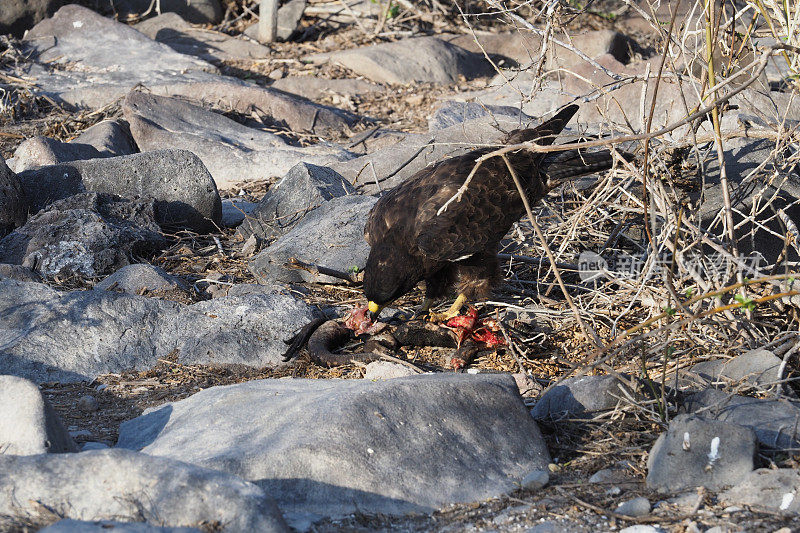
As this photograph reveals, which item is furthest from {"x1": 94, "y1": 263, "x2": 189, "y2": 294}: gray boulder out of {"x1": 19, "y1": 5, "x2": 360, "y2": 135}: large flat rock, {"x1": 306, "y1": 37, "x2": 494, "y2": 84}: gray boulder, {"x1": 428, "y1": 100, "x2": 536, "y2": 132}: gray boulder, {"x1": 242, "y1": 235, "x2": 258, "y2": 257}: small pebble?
{"x1": 306, "y1": 37, "x2": 494, "y2": 84}: gray boulder

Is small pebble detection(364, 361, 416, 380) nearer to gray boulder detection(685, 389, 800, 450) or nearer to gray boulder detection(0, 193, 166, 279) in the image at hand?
gray boulder detection(685, 389, 800, 450)

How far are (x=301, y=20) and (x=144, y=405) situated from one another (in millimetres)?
11848

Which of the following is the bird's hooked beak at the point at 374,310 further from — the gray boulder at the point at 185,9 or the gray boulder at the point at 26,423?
the gray boulder at the point at 185,9

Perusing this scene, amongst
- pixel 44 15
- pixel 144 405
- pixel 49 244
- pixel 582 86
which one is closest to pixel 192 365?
pixel 144 405

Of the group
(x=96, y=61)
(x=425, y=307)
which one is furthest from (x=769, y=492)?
(x=96, y=61)

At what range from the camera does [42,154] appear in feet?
24.8

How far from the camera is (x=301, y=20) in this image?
14812 millimetres

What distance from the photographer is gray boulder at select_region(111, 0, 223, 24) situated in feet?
47.9

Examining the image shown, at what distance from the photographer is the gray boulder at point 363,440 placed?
307cm

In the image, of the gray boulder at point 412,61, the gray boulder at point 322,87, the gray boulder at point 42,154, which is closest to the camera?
the gray boulder at point 42,154

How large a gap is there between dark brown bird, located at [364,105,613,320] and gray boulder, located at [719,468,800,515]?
8.41 ft

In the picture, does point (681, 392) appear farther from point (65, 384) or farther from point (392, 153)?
point (392, 153)

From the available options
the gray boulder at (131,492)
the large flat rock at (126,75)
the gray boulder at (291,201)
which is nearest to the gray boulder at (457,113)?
the large flat rock at (126,75)

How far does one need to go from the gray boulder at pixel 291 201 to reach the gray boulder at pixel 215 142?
1548mm
